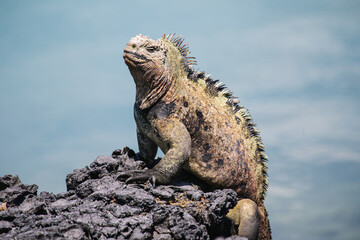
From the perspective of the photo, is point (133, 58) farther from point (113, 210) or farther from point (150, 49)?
point (113, 210)

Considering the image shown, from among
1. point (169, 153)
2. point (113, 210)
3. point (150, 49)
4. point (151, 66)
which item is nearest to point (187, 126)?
point (169, 153)

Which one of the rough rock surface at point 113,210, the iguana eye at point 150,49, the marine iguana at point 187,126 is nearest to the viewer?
the rough rock surface at point 113,210

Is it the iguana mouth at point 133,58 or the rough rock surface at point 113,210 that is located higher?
the iguana mouth at point 133,58

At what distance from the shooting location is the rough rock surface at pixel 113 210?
804 cm

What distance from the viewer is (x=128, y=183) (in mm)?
9023

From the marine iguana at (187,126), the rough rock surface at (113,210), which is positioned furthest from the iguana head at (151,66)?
the rough rock surface at (113,210)

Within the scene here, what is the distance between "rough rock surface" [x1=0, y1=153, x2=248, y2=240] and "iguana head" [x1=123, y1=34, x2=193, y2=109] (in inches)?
60.6

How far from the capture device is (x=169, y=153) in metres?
9.27

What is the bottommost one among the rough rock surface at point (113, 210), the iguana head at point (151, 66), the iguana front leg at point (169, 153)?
the rough rock surface at point (113, 210)

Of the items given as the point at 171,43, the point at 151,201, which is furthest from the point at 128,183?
the point at 171,43

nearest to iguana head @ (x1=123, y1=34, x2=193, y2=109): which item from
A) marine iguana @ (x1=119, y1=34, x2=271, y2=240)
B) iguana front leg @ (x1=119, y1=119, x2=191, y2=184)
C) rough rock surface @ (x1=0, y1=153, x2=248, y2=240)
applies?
marine iguana @ (x1=119, y1=34, x2=271, y2=240)

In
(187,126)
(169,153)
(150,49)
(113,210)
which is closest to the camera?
(113,210)

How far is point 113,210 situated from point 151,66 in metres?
2.87

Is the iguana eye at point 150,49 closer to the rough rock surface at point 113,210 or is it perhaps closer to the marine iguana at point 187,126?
the marine iguana at point 187,126
